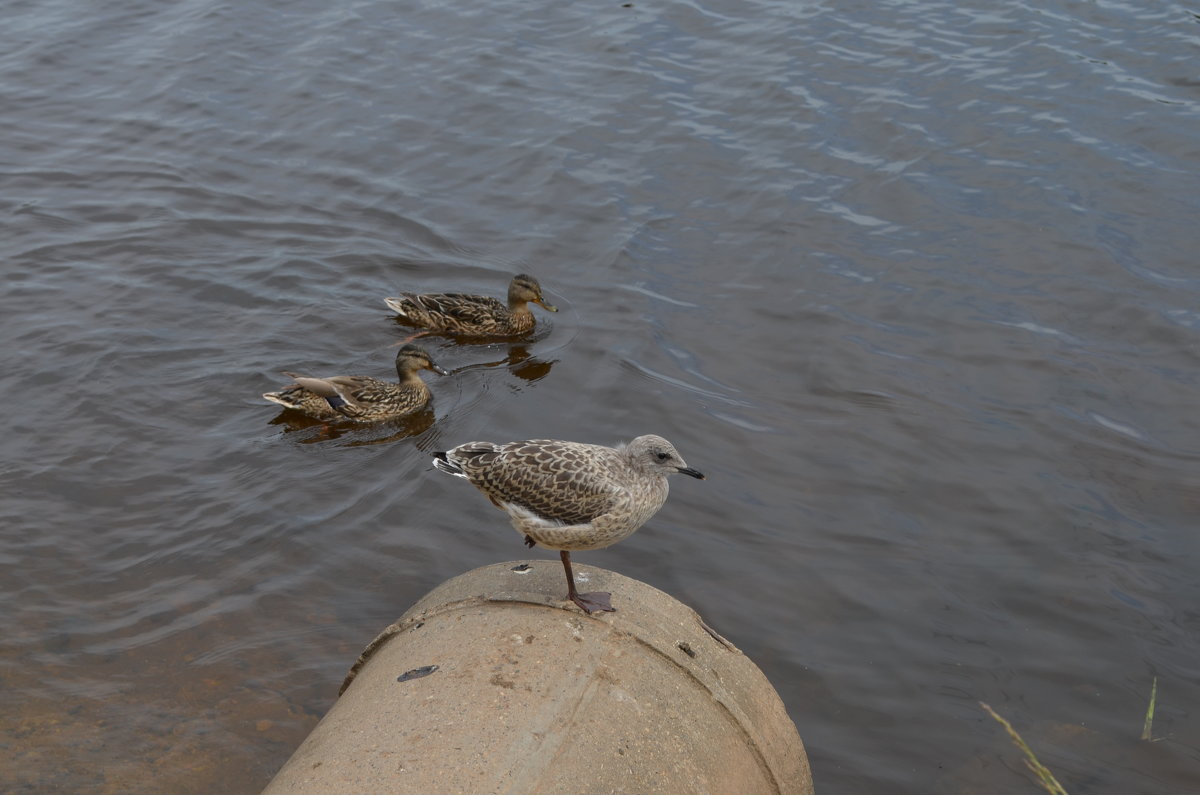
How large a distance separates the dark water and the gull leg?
197 cm

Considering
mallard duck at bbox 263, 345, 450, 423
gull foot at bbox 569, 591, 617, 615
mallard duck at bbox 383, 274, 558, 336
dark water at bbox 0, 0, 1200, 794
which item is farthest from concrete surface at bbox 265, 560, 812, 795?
mallard duck at bbox 383, 274, 558, 336

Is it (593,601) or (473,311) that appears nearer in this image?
(593,601)

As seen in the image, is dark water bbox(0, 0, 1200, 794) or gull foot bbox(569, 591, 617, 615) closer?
gull foot bbox(569, 591, 617, 615)

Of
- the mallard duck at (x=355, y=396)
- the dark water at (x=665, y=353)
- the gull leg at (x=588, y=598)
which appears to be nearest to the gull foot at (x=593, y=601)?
the gull leg at (x=588, y=598)

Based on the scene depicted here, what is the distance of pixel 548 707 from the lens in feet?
14.4

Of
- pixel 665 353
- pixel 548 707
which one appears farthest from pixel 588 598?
pixel 665 353

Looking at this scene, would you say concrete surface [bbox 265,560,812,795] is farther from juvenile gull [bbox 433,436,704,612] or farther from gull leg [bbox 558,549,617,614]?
juvenile gull [bbox 433,436,704,612]

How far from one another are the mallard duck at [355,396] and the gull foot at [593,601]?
5040mm

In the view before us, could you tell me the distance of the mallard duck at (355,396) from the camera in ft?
31.7

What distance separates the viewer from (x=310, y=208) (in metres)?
13.0

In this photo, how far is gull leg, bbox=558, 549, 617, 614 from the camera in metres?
5.00

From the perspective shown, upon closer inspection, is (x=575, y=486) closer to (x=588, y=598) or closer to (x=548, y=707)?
(x=588, y=598)

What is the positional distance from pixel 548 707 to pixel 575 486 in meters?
1.39

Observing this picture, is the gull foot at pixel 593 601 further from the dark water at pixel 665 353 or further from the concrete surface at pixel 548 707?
the dark water at pixel 665 353
